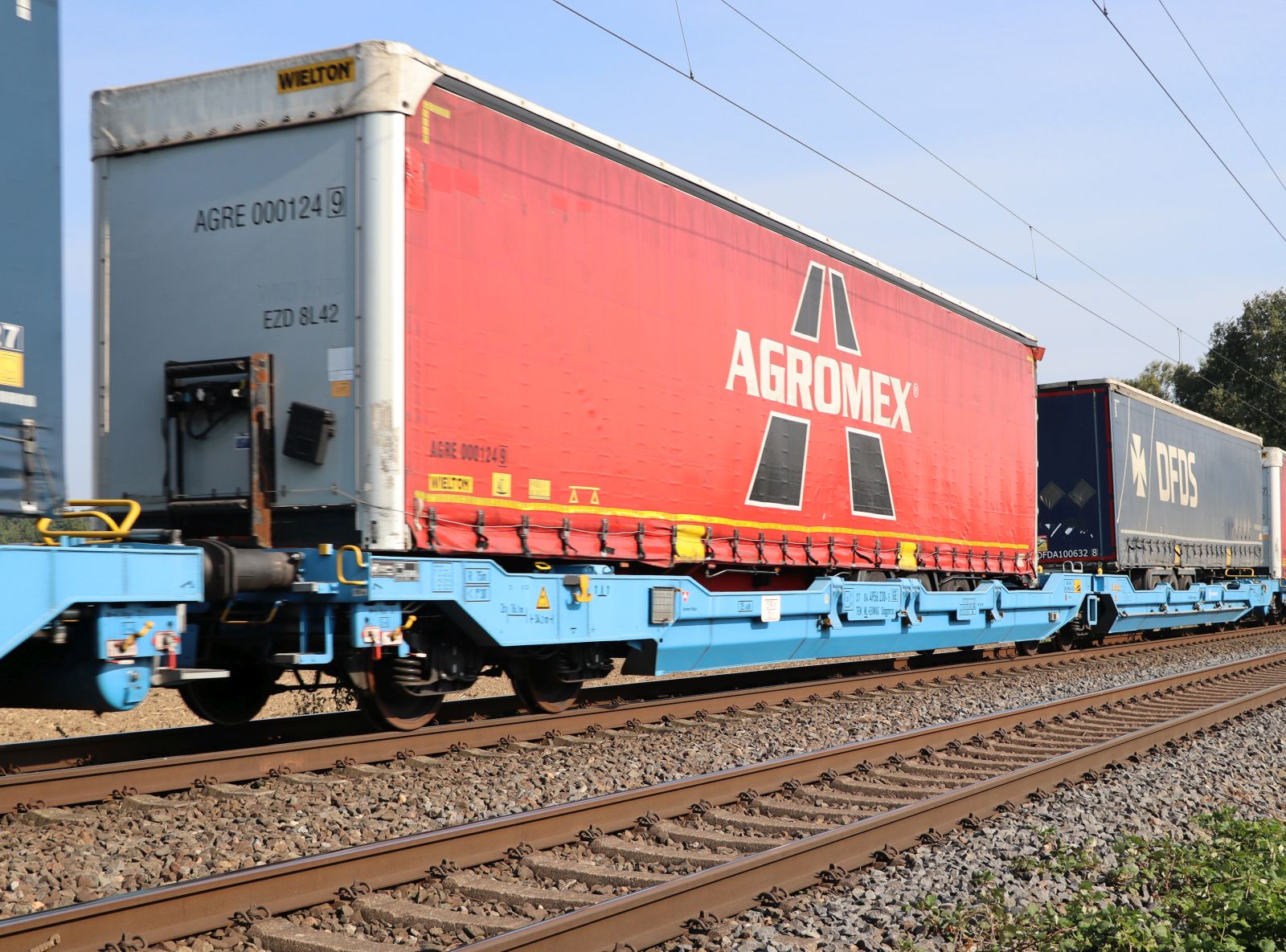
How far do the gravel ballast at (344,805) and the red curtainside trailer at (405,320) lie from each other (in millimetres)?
1430

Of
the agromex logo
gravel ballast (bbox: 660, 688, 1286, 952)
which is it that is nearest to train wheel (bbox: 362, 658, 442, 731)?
the agromex logo

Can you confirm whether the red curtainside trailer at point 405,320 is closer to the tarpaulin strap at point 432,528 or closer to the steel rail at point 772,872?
the tarpaulin strap at point 432,528

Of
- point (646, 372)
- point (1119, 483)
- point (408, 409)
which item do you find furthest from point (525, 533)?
point (1119, 483)

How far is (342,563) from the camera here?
7129 millimetres

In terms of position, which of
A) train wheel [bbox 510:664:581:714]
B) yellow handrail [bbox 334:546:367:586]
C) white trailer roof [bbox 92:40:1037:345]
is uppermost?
white trailer roof [bbox 92:40:1037:345]

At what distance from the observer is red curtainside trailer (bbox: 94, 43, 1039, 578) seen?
24.3ft

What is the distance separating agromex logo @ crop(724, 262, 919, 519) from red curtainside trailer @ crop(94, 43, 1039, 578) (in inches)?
19.8

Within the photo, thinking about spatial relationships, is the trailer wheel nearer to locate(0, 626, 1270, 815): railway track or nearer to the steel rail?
locate(0, 626, 1270, 815): railway track

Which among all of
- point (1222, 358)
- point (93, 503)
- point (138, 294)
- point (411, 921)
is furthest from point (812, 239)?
point (1222, 358)

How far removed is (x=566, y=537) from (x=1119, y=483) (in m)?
13.1

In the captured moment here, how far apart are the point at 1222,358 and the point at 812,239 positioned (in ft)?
177

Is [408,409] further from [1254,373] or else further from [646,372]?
[1254,373]

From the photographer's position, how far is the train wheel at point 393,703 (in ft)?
26.7

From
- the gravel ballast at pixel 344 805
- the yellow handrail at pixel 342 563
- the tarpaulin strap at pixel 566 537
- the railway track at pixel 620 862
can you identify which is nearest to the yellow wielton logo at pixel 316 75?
Result: the yellow handrail at pixel 342 563
